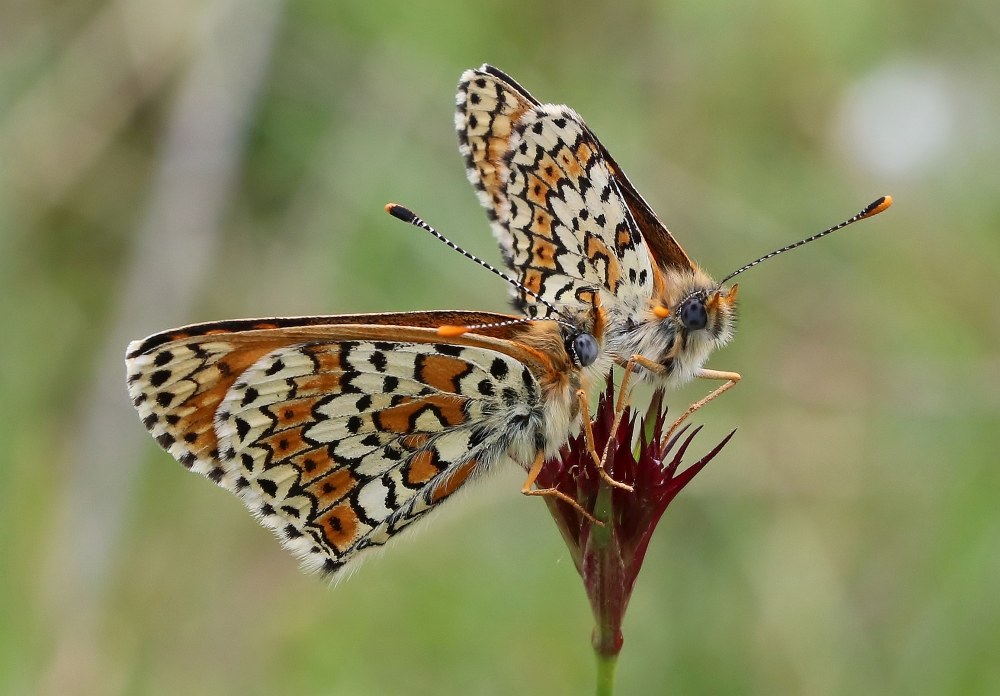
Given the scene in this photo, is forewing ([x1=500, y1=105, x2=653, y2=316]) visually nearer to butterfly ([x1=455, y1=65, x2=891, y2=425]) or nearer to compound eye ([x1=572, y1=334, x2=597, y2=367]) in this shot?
butterfly ([x1=455, y1=65, x2=891, y2=425])

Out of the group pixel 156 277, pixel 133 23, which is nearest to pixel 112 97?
pixel 133 23

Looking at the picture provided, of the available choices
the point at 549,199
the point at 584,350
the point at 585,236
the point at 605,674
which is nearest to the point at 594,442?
the point at 584,350

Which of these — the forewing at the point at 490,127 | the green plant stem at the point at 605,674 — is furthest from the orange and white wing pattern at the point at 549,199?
the green plant stem at the point at 605,674

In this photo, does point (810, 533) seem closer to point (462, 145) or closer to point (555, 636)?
point (555, 636)

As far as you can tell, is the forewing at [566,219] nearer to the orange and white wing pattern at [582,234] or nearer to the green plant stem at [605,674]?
the orange and white wing pattern at [582,234]

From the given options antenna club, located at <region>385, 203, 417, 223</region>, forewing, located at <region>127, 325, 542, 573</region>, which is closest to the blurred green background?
forewing, located at <region>127, 325, 542, 573</region>

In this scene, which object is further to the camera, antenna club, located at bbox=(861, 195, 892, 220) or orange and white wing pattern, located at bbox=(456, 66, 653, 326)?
orange and white wing pattern, located at bbox=(456, 66, 653, 326)
